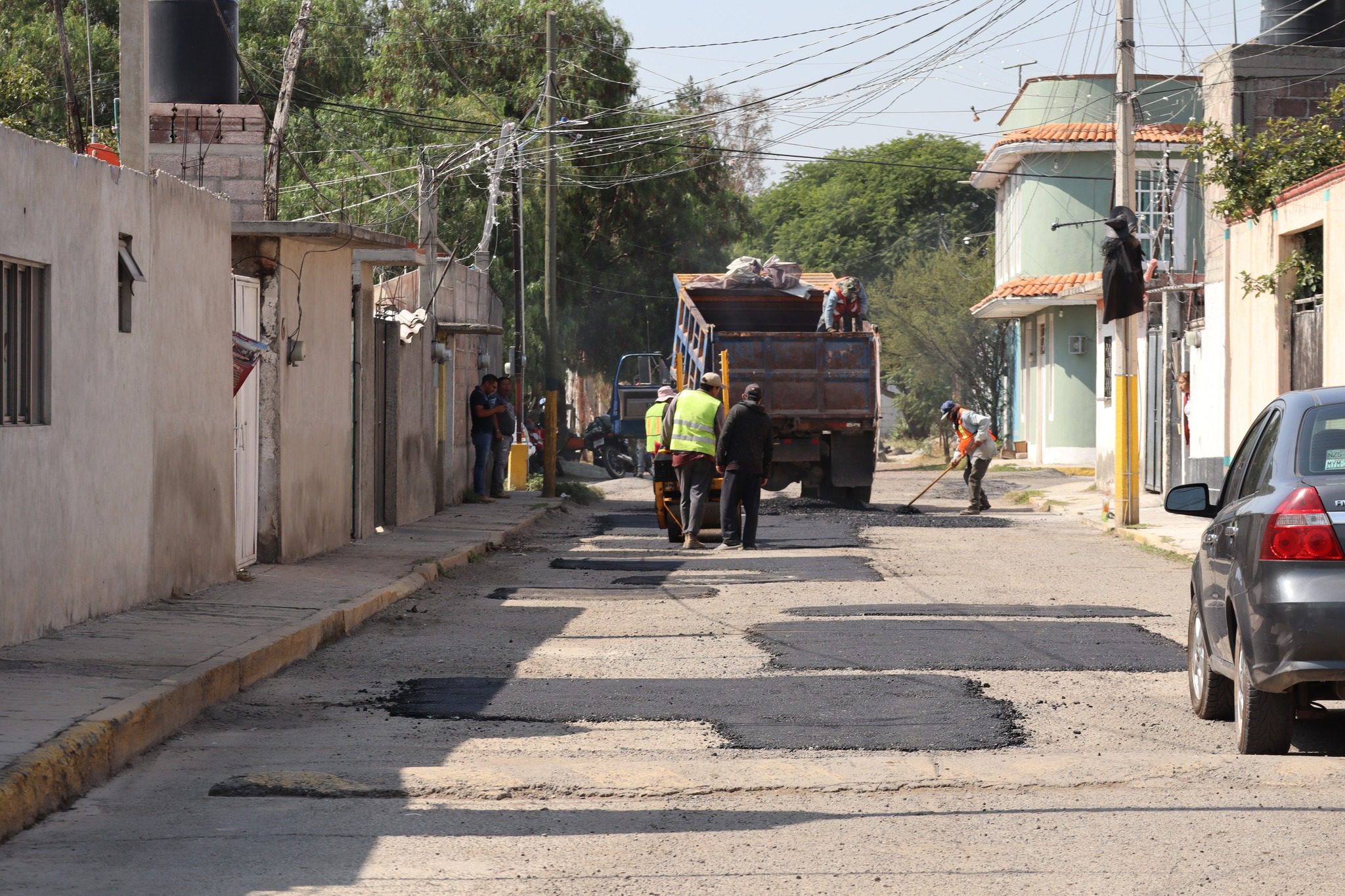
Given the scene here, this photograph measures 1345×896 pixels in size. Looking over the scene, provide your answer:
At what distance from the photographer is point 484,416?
958 inches

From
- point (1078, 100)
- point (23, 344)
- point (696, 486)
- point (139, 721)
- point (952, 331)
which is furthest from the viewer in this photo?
point (952, 331)

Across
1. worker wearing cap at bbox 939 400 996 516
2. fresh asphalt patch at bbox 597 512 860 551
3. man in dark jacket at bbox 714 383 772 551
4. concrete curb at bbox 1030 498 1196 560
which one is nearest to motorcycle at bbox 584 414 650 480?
concrete curb at bbox 1030 498 1196 560

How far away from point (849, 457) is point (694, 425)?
21.0 ft

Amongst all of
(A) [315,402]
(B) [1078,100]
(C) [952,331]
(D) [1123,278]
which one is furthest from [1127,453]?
(C) [952,331]

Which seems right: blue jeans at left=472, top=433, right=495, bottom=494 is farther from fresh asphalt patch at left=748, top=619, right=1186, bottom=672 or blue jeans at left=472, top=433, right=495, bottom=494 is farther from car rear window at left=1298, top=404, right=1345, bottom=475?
car rear window at left=1298, top=404, right=1345, bottom=475

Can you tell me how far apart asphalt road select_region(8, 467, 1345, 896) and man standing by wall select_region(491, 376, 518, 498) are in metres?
12.6

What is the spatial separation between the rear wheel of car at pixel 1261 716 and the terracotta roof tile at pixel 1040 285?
29971mm

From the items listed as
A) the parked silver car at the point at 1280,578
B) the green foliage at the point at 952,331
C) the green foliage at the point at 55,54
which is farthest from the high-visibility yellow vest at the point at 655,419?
the green foliage at the point at 952,331

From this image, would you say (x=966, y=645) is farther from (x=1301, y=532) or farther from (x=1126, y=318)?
(x=1126, y=318)

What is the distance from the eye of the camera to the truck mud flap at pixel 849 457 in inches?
937

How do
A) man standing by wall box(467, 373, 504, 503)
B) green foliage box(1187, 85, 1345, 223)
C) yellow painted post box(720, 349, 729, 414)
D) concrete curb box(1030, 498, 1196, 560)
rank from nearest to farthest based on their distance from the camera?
concrete curb box(1030, 498, 1196, 560) < green foliage box(1187, 85, 1345, 223) < yellow painted post box(720, 349, 729, 414) < man standing by wall box(467, 373, 504, 503)

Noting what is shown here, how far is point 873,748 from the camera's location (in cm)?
696

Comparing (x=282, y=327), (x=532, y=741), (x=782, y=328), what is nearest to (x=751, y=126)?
(x=782, y=328)

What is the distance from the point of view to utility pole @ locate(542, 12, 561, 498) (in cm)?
2620
